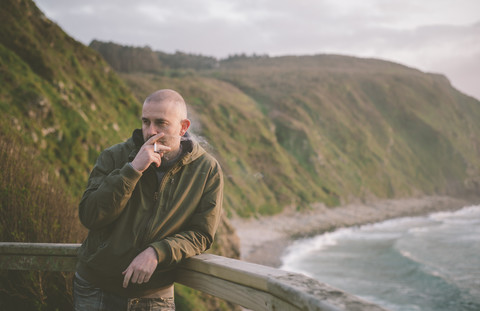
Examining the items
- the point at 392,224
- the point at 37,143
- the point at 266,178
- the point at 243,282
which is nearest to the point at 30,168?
the point at 243,282

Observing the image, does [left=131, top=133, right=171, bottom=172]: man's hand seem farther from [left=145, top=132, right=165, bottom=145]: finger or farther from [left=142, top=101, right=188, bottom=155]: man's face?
[left=142, top=101, right=188, bottom=155]: man's face

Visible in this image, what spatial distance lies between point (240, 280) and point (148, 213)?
26.4 inches

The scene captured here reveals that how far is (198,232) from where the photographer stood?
2.29 metres

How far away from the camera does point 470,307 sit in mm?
14930

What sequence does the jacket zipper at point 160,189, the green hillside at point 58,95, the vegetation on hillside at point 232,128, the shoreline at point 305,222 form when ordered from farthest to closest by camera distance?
the shoreline at point 305,222, the green hillside at point 58,95, the vegetation on hillside at point 232,128, the jacket zipper at point 160,189

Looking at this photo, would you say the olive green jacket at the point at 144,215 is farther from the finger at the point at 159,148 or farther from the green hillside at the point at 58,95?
the green hillside at the point at 58,95

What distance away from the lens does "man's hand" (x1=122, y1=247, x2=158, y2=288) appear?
2.05 meters

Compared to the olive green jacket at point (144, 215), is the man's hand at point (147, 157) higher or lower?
higher

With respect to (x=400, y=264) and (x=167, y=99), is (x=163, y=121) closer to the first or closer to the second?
(x=167, y=99)

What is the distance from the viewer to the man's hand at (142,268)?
6.74ft

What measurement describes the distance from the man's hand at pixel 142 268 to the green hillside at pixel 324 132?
1946 centimetres

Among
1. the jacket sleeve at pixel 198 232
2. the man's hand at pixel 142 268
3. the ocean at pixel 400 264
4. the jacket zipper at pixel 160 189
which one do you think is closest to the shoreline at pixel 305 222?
the ocean at pixel 400 264

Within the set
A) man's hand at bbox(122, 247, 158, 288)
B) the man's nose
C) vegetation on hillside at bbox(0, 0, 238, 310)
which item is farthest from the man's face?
vegetation on hillside at bbox(0, 0, 238, 310)

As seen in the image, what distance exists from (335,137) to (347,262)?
34.4 meters
